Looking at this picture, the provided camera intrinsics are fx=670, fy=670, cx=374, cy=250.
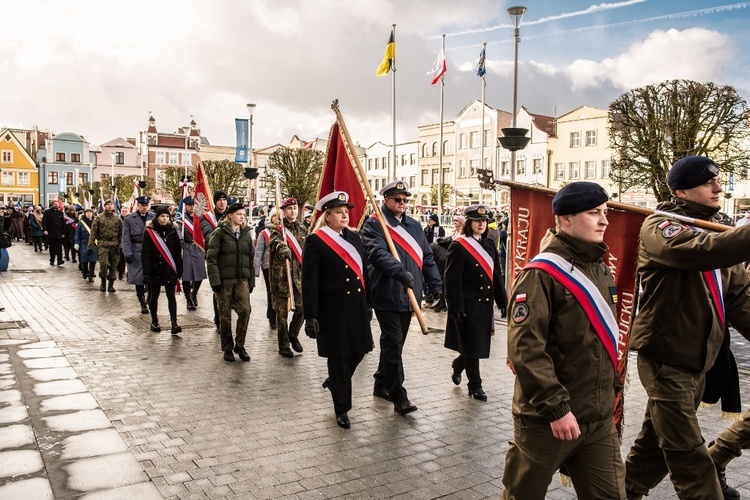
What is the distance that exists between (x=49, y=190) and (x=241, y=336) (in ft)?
295

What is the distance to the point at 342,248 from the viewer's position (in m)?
6.22

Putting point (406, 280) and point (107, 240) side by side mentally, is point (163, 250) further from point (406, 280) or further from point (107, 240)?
point (107, 240)

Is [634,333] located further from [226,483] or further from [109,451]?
[109,451]

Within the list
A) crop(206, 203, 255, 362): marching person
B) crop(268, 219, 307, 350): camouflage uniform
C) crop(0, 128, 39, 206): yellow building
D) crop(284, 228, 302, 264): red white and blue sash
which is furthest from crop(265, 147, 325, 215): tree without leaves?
crop(0, 128, 39, 206): yellow building

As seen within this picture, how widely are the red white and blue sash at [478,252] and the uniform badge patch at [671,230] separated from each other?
11.2ft

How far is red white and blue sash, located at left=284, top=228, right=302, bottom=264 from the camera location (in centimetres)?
974

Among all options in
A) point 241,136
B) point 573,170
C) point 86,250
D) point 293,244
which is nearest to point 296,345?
point 293,244

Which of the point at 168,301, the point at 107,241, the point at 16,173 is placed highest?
the point at 16,173

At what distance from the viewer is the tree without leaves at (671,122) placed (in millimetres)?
24953

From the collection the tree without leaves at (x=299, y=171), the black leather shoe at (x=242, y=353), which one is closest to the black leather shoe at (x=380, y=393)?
the black leather shoe at (x=242, y=353)

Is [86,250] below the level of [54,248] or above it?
above

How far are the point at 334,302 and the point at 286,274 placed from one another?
3390 mm

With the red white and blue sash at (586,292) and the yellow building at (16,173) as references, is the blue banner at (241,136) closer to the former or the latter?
the red white and blue sash at (586,292)

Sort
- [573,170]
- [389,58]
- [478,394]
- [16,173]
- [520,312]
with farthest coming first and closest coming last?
[16,173] < [573,170] < [389,58] < [478,394] < [520,312]
